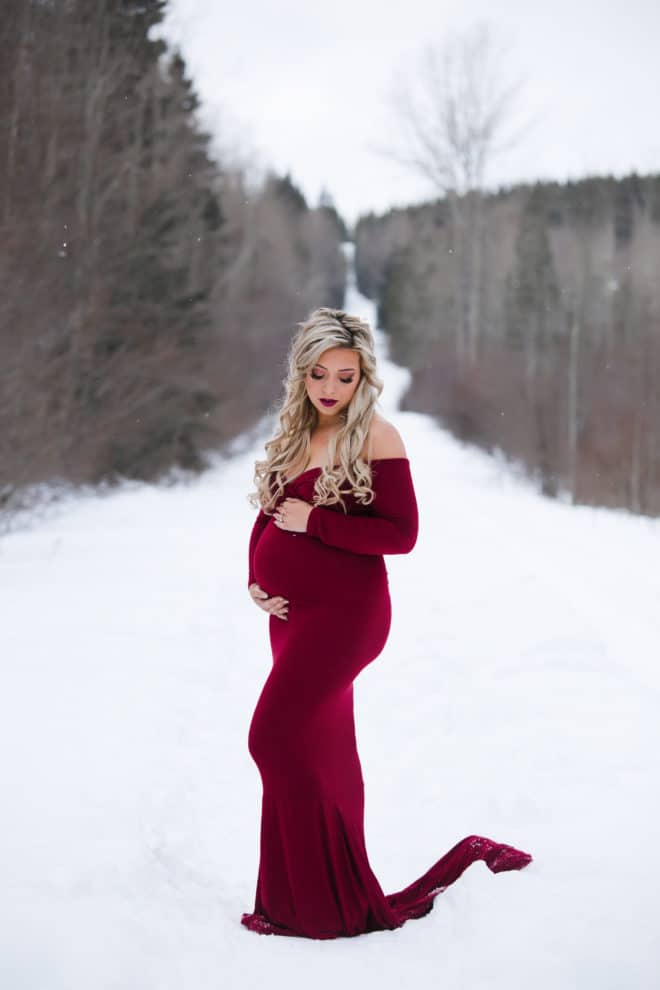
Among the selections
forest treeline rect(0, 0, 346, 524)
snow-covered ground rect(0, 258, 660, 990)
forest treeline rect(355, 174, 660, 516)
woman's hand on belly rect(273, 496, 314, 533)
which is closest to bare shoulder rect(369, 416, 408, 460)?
woman's hand on belly rect(273, 496, 314, 533)

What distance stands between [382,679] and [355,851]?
11.6 ft

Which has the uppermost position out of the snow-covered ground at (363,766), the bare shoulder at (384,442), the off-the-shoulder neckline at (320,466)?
the bare shoulder at (384,442)

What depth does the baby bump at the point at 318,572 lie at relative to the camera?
9.79ft

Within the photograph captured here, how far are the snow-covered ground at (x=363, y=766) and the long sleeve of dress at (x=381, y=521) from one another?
1.23 m

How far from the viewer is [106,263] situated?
14.3 m

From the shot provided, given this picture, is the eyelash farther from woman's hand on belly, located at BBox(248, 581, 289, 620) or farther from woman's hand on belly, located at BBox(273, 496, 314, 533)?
woman's hand on belly, located at BBox(248, 581, 289, 620)

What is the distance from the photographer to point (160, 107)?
19344mm

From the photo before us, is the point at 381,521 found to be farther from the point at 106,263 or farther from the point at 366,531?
the point at 106,263

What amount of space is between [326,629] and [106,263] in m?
12.6

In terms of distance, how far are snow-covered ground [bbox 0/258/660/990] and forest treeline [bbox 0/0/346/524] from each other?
266cm

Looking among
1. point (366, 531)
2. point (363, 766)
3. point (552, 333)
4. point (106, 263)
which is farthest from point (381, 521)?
point (552, 333)

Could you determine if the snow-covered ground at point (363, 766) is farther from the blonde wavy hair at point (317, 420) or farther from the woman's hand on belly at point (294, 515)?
the blonde wavy hair at point (317, 420)

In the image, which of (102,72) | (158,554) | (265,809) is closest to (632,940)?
(265,809)

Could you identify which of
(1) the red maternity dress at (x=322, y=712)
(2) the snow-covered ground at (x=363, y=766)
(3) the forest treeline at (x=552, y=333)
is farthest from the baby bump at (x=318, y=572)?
(3) the forest treeline at (x=552, y=333)
